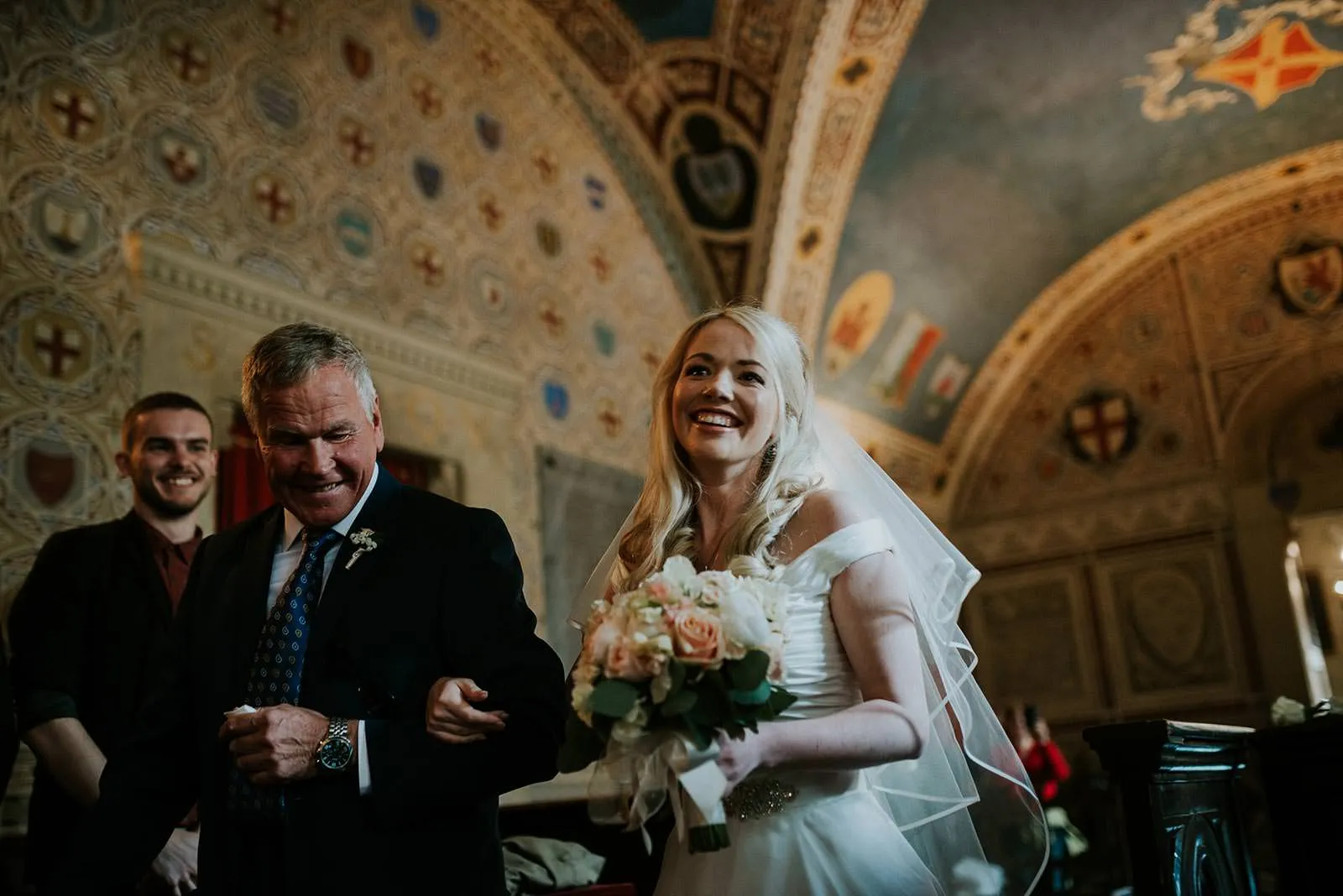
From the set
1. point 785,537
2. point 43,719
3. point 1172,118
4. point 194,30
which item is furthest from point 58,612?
point 1172,118

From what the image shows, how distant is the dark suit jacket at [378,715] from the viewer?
7.61ft

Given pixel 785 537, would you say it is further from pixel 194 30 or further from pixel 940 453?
pixel 940 453

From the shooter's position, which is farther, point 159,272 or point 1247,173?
point 1247,173

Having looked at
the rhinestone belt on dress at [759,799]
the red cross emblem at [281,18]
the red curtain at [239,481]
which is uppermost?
the red cross emblem at [281,18]

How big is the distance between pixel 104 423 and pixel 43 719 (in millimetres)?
Answer: 2637

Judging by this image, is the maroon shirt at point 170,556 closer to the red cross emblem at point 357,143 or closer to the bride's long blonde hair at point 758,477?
the bride's long blonde hair at point 758,477

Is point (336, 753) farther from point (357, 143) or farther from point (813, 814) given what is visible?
point (357, 143)

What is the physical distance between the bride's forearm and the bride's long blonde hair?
54 cm

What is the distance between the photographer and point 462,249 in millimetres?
8969

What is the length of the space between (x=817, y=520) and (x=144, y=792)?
1.62 metres

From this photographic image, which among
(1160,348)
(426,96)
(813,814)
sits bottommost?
(813,814)

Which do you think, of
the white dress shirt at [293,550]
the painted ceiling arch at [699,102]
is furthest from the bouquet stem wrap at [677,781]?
the painted ceiling arch at [699,102]

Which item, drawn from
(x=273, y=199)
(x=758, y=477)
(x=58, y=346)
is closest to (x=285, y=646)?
(x=758, y=477)

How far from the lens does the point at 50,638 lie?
13.5 feet
